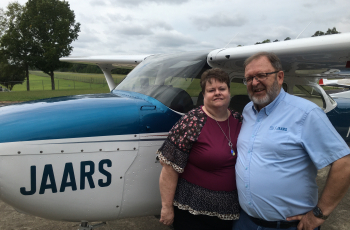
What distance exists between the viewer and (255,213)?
1730mm

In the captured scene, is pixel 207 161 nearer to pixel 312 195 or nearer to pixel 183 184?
pixel 183 184

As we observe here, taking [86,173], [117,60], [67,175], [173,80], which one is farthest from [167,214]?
[117,60]

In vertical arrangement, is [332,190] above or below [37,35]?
below

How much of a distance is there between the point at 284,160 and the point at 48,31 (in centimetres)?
4091

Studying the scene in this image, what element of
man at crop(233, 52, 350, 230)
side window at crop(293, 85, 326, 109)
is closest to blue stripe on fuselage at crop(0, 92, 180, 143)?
man at crop(233, 52, 350, 230)

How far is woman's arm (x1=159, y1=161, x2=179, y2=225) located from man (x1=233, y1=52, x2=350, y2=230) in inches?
18.1

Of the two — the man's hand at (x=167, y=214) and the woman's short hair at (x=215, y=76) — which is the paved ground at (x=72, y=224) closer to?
the man's hand at (x=167, y=214)

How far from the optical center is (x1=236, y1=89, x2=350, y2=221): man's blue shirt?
5.08 feet

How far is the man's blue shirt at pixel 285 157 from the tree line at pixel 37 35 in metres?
36.8

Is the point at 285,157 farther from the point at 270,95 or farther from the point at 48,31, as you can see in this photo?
the point at 48,31

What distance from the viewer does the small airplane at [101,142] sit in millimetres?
1903

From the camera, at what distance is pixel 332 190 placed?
1570 millimetres

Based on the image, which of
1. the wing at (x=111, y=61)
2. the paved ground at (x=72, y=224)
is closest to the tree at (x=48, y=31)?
the wing at (x=111, y=61)

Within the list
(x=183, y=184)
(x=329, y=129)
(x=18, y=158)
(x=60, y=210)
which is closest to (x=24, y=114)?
(x=18, y=158)
